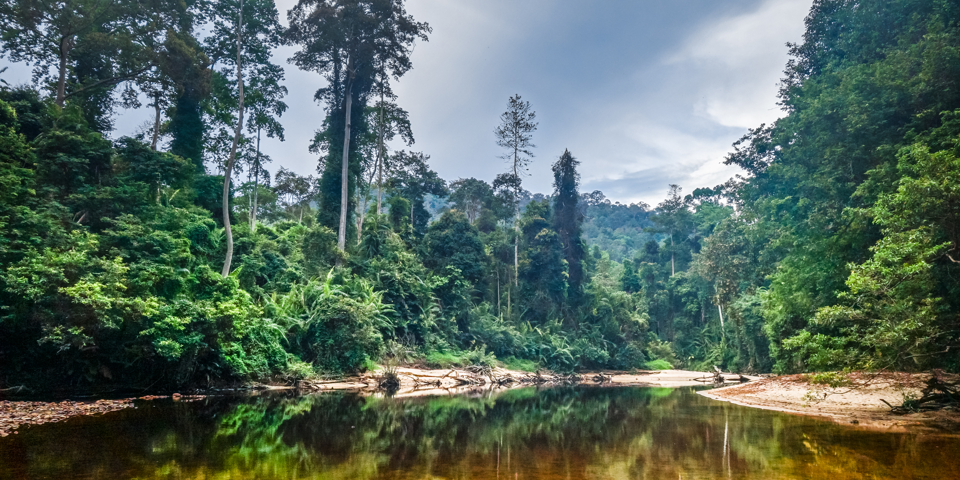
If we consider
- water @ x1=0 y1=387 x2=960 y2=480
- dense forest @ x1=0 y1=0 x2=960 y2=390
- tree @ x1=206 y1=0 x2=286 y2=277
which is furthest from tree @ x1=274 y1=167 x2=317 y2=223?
water @ x1=0 y1=387 x2=960 y2=480

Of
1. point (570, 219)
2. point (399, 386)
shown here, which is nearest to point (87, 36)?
point (399, 386)

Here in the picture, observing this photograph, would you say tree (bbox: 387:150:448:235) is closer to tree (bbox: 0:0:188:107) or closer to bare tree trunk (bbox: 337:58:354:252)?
bare tree trunk (bbox: 337:58:354:252)

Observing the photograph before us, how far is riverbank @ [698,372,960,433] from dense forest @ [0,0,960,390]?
2.34 feet

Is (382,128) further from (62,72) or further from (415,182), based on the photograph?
(62,72)

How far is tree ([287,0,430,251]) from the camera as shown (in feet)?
86.4

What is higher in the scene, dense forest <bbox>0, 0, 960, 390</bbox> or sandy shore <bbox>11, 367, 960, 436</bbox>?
dense forest <bbox>0, 0, 960, 390</bbox>

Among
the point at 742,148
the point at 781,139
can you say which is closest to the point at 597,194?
the point at 742,148

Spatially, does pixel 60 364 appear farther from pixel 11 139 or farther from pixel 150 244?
pixel 11 139

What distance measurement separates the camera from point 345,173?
26.0 m

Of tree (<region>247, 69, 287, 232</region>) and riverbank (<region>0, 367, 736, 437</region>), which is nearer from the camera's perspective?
riverbank (<region>0, 367, 736, 437</region>)

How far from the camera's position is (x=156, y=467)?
17.4 feet

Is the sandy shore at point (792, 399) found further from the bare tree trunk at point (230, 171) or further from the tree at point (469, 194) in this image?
the tree at point (469, 194)

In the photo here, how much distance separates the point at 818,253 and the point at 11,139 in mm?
24618

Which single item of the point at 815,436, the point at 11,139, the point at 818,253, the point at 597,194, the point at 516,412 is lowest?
the point at 516,412
